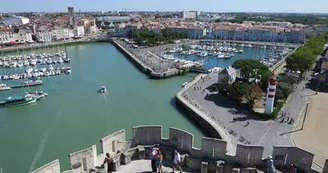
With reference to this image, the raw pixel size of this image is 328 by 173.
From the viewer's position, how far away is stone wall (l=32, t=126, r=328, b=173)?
28.9 ft

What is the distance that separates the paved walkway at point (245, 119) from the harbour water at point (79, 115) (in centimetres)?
223

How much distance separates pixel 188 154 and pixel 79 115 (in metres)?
19.4

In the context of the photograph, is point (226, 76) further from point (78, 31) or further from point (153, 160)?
point (78, 31)

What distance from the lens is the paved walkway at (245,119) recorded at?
62.7 ft

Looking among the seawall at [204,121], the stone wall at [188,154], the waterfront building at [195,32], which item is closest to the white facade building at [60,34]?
the waterfront building at [195,32]

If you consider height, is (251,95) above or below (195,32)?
below

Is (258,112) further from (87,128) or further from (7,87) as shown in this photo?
(7,87)

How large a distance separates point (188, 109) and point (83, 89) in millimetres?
16503

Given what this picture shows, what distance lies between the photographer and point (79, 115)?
88.2 ft

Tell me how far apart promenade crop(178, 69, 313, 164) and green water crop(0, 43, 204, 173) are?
2.22 metres

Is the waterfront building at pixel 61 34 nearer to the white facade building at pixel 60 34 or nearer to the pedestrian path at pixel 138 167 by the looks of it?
the white facade building at pixel 60 34

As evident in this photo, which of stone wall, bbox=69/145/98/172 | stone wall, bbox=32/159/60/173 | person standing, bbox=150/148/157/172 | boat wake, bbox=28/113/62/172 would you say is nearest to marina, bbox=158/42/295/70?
boat wake, bbox=28/113/62/172

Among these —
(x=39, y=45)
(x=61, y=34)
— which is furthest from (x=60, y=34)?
(x=39, y=45)

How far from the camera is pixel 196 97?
29.6 meters
